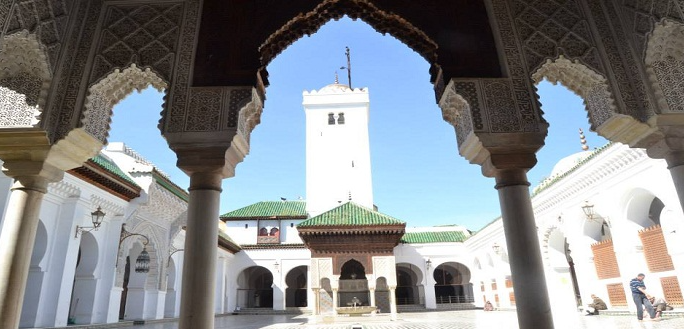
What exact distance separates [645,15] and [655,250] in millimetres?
6251

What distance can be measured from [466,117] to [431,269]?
1701 cm

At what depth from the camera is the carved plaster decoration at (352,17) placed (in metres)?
4.16

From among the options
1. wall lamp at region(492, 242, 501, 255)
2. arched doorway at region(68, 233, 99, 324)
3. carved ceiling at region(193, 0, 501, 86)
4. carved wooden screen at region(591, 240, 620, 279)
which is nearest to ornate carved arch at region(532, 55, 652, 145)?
carved ceiling at region(193, 0, 501, 86)

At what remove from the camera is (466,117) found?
394 cm

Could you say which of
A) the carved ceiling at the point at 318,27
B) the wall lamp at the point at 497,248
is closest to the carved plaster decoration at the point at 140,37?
the carved ceiling at the point at 318,27

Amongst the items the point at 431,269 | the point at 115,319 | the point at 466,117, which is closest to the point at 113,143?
the point at 115,319

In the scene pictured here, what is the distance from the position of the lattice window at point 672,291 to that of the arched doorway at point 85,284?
431 inches

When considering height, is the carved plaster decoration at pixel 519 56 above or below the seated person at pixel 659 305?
above

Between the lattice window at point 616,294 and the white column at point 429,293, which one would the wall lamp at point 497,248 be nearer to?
the white column at point 429,293

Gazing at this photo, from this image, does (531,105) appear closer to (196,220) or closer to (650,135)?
(650,135)

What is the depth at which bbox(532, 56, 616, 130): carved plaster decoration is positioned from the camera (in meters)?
3.81

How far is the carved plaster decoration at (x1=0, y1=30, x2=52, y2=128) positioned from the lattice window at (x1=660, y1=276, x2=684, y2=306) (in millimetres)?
9689

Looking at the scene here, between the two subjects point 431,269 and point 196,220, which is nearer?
point 196,220

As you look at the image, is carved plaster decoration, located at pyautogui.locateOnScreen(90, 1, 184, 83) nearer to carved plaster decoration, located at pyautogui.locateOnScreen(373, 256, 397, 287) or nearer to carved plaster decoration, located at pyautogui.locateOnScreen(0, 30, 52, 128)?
carved plaster decoration, located at pyautogui.locateOnScreen(0, 30, 52, 128)
